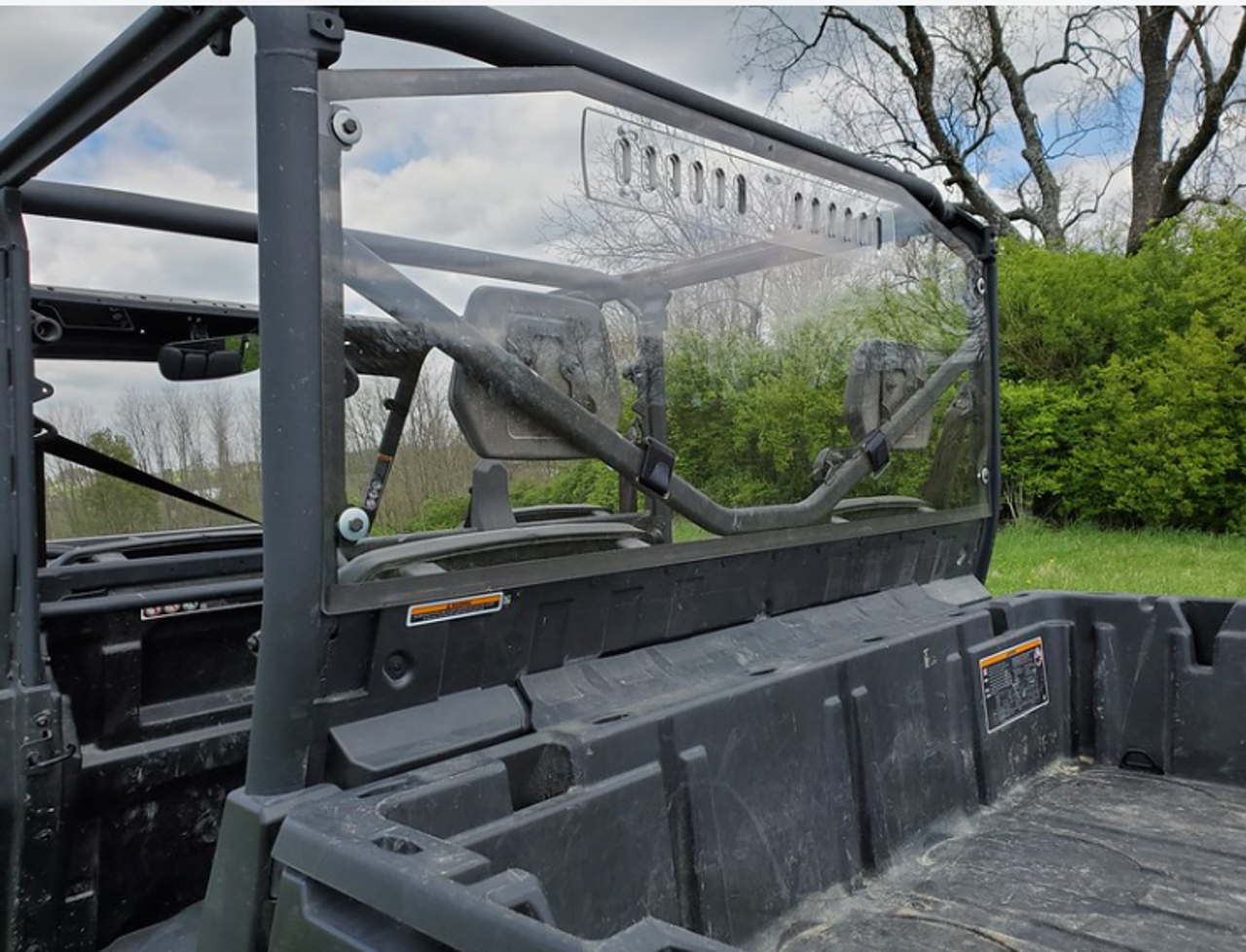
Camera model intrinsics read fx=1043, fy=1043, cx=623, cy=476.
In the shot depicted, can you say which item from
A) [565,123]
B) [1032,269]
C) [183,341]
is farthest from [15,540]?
[1032,269]

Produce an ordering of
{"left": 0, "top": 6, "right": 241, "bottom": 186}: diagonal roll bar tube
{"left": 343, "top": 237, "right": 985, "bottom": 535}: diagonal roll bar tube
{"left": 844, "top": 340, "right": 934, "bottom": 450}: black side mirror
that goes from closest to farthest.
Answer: {"left": 0, "top": 6, "right": 241, "bottom": 186}: diagonal roll bar tube, {"left": 343, "top": 237, "right": 985, "bottom": 535}: diagonal roll bar tube, {"left": 844, "top": 340, "right": 934, "bottom": 450}: black side mirror

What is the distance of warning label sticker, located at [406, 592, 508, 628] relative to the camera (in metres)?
1.83

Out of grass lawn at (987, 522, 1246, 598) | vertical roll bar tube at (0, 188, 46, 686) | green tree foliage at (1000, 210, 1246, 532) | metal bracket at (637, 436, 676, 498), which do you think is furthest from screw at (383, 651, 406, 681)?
green tree foliage at (1000, 210, 1246, 532)

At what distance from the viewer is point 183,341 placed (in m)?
3.82

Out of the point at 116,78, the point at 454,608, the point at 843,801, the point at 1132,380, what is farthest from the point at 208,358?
the point at 1132,380

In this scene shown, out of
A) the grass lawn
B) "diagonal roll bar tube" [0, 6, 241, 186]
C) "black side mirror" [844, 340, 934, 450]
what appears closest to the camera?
"diagonal roll bar tube" [0, 6, 241, 186]

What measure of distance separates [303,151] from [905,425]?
1.90 meters

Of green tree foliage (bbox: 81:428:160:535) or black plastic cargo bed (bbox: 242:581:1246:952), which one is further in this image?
green tree foliage (bbox: 81:428:160:535)

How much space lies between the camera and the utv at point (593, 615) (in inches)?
64.9

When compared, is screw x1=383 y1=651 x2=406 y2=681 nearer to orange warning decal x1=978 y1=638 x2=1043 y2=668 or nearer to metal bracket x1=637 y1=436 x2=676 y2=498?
metal bracket x1=637 y1=436 x2=676 y2=498

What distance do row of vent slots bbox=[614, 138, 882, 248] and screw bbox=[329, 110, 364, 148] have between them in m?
0.62

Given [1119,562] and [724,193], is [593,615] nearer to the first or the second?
[724,193]

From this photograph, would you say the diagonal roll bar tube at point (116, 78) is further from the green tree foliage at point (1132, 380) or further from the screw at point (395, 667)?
the green tree foliage at point (1132, 380)

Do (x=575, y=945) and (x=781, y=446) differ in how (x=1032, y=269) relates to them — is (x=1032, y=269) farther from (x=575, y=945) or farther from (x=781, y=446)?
(x=575, y=945)
